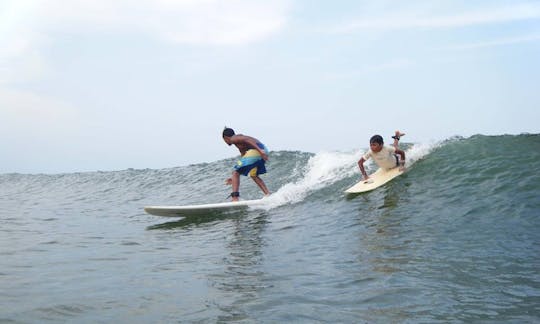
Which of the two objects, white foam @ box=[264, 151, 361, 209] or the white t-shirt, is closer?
the white t-shirt

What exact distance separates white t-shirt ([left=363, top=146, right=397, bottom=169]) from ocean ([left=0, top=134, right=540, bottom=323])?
45 cm

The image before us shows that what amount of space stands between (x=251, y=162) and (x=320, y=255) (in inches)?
202

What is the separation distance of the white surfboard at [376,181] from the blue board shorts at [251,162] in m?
2.09

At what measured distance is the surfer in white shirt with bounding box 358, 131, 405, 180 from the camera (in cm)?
1002

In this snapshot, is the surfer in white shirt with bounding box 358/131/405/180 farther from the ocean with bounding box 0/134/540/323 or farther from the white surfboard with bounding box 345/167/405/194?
the ocean with bounding box 0/134/540/323

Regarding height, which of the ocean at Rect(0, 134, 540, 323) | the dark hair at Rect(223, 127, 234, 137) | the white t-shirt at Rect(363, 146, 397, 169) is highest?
the dark hair at Rect(223, 127, 234, 137)

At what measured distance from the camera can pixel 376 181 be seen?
10.4 metres

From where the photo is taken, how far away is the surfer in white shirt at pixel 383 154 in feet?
32.9

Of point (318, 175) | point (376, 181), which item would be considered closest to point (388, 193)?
point (376, 181)

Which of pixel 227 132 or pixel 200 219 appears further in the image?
pixel 227 132

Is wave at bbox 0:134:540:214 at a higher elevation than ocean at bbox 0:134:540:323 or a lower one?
higher

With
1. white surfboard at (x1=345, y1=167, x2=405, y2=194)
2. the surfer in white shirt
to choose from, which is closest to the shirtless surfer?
white surfboard at (x1=345, y1=167, x2=405, y2=194)

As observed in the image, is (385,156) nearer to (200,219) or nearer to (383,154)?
(383,154)

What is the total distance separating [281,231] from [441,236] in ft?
8.67
